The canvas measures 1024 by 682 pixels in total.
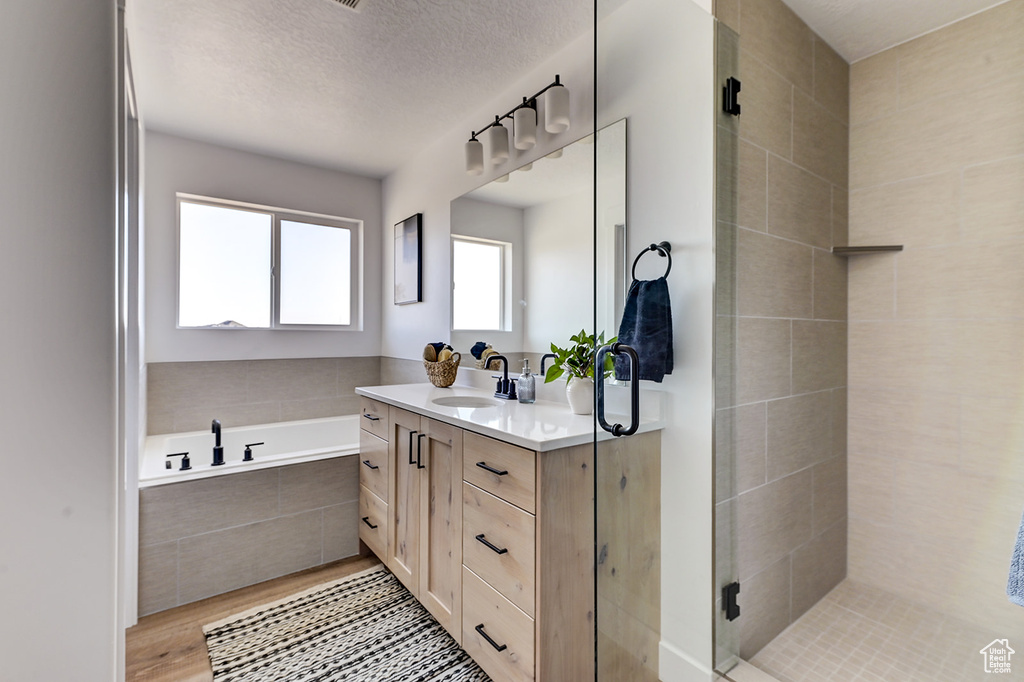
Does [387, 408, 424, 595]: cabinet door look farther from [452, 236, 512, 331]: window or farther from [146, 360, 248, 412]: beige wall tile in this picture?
[146, 360, 248, 412]: beige wall tile

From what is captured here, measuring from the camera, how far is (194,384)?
3020mm

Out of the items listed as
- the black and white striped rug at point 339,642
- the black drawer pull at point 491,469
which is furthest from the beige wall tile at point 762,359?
the black and white striped rug at point 339,642

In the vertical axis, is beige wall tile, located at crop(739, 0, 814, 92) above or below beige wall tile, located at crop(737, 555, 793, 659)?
above

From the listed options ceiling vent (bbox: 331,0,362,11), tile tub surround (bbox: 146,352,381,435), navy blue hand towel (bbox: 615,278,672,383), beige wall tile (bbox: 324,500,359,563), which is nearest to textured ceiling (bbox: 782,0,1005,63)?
navy blue hand towel (bbox: 615,278,672,383)

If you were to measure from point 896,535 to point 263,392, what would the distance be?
3517 mm

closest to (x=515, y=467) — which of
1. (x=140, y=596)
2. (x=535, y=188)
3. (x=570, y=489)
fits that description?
(x=570, y=489)

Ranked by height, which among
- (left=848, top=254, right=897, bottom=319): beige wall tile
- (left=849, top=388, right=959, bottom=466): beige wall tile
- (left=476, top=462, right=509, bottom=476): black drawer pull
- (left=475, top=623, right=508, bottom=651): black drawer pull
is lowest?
(left=475, top=623, right=508, bottom=651): black drawer pull

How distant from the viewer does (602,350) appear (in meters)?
1.25

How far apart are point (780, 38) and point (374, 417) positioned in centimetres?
227

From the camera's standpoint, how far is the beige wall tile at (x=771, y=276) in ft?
4.92

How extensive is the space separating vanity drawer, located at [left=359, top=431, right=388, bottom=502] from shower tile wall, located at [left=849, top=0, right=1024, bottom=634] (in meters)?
2.02

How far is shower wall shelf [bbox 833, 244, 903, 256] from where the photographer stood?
1.74m

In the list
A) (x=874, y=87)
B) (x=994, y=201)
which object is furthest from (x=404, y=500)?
(x=874, y=87)

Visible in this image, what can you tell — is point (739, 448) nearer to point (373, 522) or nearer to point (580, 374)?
point (580, 374)
